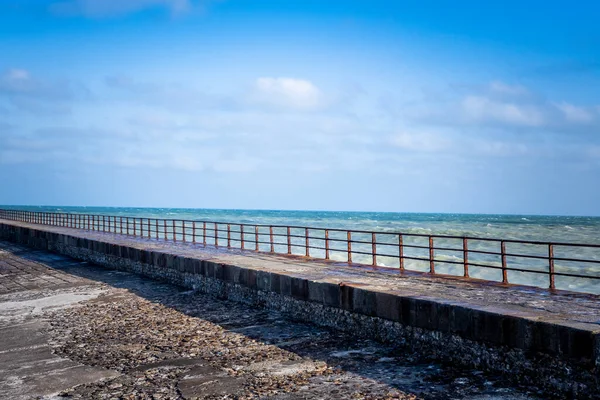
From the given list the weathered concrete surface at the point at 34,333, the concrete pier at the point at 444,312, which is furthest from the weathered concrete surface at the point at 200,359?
the concrete pier at the point at 444,312

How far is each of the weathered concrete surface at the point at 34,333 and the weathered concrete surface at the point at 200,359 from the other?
0.02 meters

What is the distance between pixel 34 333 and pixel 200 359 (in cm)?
353

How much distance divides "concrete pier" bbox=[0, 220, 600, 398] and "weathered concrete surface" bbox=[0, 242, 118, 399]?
2993 millimetres

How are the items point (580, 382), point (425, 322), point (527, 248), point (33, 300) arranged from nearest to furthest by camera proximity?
point (580, 382) < point (425, 322) < point (33, 300) < point (527, 248)

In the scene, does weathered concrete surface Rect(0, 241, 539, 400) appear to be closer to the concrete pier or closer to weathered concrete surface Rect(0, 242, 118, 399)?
weathered concrete surface Rect(0, 242, 118, 399)

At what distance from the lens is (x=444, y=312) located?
24.1ft

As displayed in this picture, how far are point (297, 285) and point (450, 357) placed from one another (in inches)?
139

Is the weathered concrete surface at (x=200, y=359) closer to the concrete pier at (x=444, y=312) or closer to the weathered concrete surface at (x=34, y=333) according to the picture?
the weathered concrete surface at (x=34, y=333)

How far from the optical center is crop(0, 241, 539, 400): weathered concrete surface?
6.32 metres

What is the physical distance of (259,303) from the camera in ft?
37.4

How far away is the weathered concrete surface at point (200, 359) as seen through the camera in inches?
249

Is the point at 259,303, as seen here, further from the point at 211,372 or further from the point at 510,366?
the point at 510,366

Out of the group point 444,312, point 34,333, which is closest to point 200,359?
point 444,312

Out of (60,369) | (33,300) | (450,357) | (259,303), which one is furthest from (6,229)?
(450,357)
